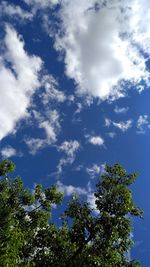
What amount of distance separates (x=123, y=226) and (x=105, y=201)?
3.08 metres

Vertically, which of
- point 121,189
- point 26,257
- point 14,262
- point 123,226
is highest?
point 121,189

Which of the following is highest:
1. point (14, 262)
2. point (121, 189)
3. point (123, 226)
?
point (121, 189)

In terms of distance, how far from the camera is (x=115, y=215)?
148 feet

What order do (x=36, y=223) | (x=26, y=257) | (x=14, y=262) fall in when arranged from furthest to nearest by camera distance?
(x=36, y=223), (x=26, y=257), (x=14, y=262)

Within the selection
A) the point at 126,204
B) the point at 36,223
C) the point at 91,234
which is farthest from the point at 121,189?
the point at 36,223

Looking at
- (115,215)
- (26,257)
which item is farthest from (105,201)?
(26,257)

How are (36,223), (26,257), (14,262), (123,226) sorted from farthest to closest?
(36,223) → (26,257) → (123,226) → (14,262)

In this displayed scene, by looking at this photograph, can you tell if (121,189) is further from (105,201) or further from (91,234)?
(91,234)

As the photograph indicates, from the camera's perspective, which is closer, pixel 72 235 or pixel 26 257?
pixel 72 235

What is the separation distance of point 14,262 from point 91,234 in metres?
10.8

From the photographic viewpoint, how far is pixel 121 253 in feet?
147

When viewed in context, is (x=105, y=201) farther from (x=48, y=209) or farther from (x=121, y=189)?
(x=48, y=209)

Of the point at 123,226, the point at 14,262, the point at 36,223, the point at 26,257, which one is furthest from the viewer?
the point at 36,223

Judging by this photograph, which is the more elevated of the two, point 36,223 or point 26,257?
point 36,223
